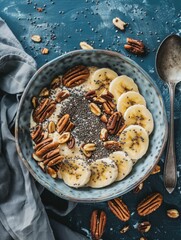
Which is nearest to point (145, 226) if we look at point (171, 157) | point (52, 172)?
point (171, 157)

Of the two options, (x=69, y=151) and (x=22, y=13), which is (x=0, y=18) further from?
(x=69, y=151)

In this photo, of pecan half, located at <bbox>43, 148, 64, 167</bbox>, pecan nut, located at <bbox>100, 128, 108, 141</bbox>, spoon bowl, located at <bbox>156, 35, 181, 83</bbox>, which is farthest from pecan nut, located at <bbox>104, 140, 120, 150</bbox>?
spoon bowl, located at <bbox>156, 35, 181, 83</bbox>

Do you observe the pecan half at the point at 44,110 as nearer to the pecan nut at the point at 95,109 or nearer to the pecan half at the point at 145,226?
the pecan nut at the point at 95,109

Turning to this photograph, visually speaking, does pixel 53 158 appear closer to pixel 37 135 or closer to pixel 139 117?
pixel 37 135

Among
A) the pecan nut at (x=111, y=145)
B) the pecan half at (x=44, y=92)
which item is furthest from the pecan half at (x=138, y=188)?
the pecan half at (x=44, y=92)

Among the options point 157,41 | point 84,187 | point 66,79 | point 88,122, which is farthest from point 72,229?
point 157,41
